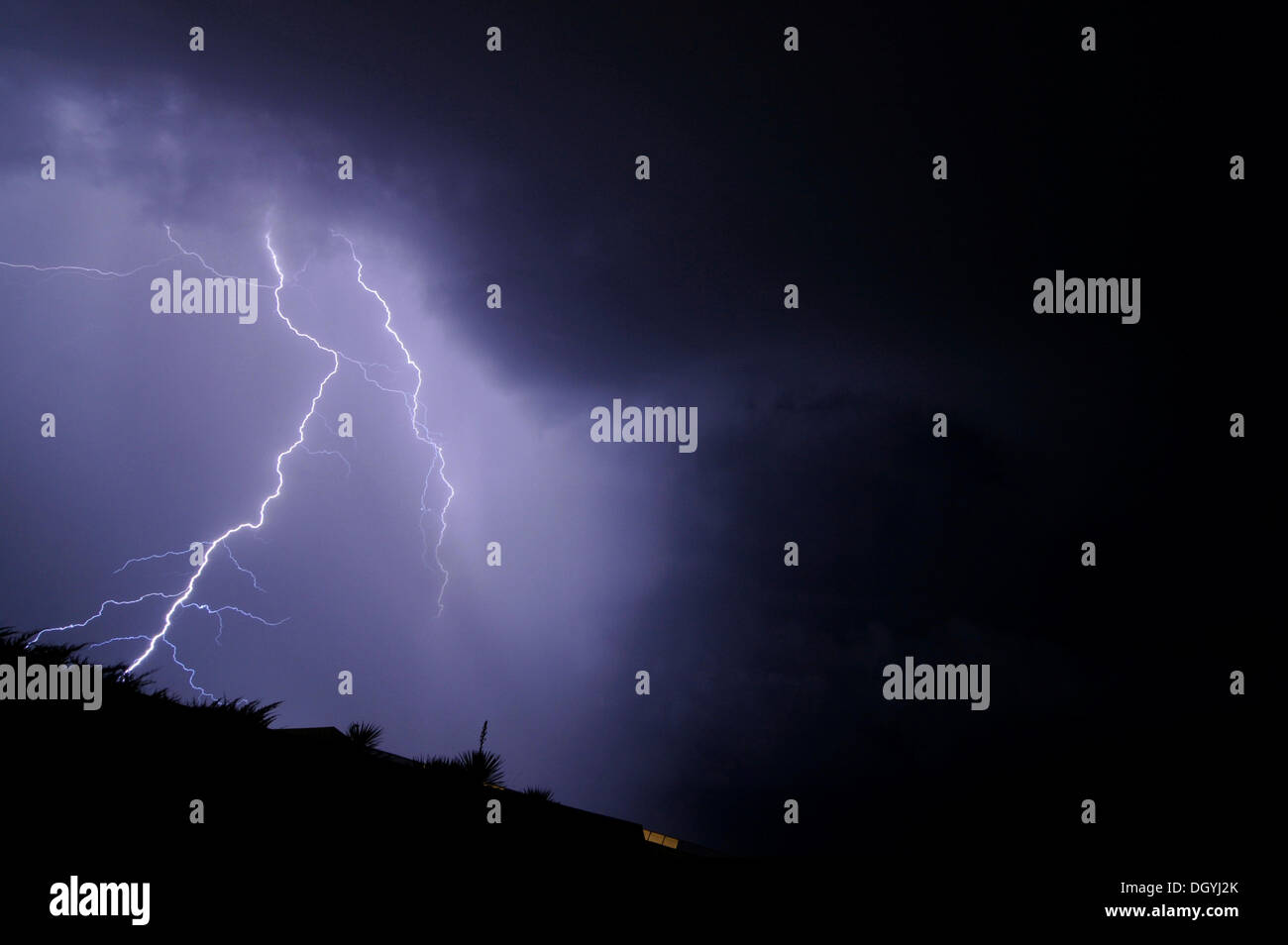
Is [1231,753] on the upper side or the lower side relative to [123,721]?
lower

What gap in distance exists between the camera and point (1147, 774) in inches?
355

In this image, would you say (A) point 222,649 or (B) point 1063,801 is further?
(A) point 222,649
